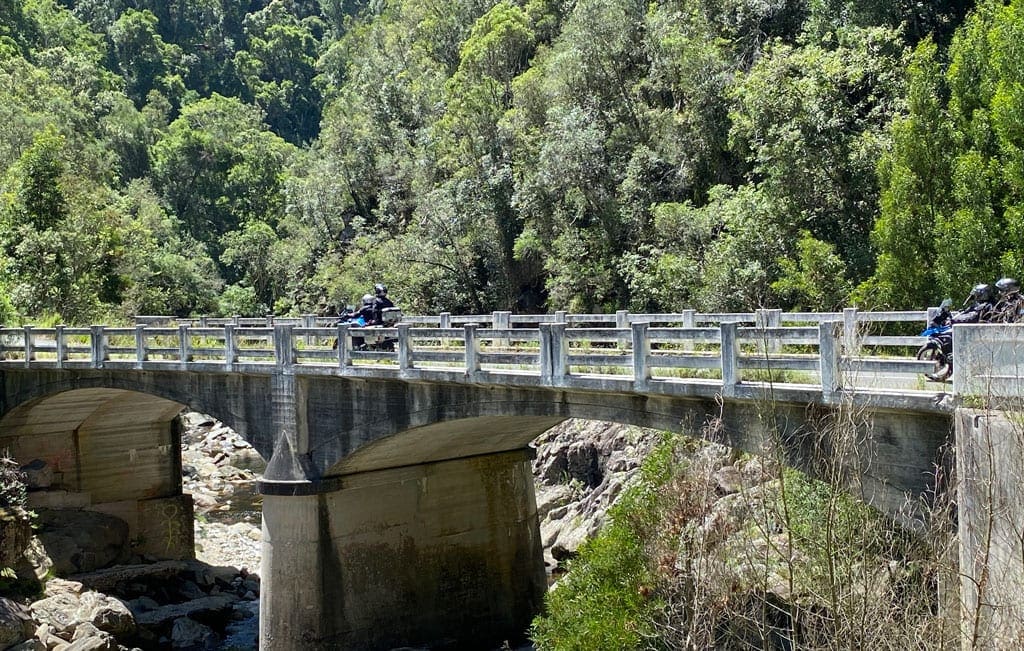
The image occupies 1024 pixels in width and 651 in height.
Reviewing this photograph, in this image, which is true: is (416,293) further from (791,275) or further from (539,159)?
(791,275)

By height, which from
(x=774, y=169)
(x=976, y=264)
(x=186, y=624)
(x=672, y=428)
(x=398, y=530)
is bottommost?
(x=186, y=624)

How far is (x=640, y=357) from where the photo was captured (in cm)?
1606

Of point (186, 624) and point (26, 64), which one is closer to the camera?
point (186, 624)

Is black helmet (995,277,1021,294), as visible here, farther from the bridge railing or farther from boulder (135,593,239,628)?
boulder (135,593,239,628)

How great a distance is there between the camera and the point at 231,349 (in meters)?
26.4

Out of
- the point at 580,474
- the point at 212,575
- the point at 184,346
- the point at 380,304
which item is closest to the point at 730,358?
the point at 380,304

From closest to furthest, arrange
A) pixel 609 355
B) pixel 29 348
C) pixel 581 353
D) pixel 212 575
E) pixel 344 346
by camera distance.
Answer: pixel 609 355 < pixel 581 353 < pixel 344 346 < pixel 29 348 < pixel 212 575

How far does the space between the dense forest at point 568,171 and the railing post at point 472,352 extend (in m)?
12.1

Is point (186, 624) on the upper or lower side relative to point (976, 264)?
lower

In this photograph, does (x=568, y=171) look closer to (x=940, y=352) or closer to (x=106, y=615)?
(x=106, y=615)

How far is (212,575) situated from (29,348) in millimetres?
8735

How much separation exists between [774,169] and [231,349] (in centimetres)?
1690

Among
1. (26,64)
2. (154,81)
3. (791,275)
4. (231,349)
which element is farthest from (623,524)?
(154,81)

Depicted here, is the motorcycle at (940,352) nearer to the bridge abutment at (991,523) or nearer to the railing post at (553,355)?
the bridge abutment at (991,523)
